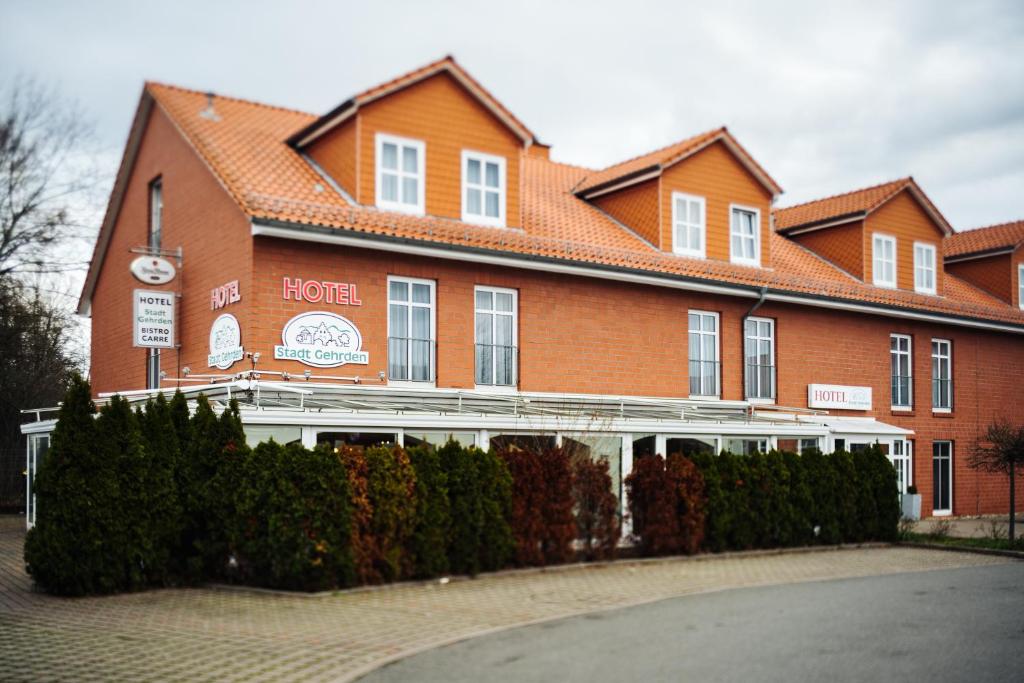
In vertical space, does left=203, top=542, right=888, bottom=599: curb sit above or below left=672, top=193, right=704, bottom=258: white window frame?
below

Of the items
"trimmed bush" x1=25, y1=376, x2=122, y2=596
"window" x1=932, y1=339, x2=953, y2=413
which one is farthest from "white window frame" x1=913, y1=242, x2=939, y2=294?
"trimmed bush" x1=25, y1=376, x2=122, y2=596

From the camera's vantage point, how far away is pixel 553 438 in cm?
1783

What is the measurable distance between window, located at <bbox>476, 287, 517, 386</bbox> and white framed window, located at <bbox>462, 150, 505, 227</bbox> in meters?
1.49

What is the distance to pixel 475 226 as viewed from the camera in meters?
20.7

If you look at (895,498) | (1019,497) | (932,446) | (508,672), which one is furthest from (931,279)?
(508,672)

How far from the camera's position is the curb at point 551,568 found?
42.2ft

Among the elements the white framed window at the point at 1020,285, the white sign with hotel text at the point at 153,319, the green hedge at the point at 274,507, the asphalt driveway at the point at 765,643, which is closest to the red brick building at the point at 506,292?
the white sign with hotel text at the point at 153,319

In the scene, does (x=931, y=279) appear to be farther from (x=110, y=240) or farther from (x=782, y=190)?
(x=110, y=240)

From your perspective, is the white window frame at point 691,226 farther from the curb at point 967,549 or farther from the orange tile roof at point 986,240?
the orange tile roof at point 986,240

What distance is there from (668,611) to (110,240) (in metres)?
18.7

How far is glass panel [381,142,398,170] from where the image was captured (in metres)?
→ 20.2

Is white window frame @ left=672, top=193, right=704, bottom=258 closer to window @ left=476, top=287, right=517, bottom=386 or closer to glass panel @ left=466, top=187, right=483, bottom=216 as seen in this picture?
window @ left=476, top=287, right=517, bottom=386

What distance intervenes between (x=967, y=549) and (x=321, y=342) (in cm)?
1123

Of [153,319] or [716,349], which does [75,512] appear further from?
[716,349]
